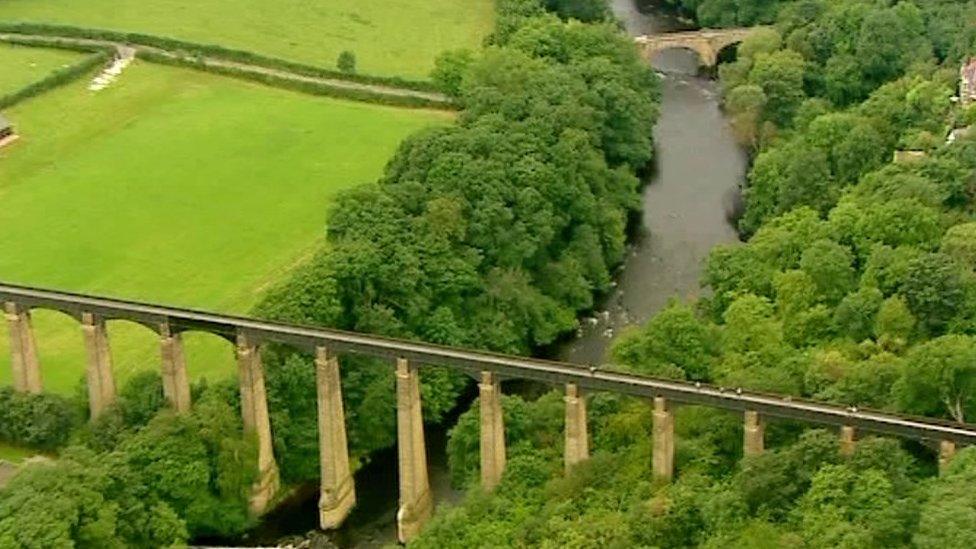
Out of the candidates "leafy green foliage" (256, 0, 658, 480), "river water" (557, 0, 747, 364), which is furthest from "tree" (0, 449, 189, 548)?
"river water" (557, 0, 747, 364)

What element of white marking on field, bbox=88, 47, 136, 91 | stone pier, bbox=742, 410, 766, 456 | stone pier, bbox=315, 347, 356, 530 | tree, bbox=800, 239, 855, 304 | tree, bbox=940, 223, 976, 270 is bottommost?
stone pier, bbox=315, 347, 356, 530

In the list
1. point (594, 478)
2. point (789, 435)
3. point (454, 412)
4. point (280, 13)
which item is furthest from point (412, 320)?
point (280, 13)

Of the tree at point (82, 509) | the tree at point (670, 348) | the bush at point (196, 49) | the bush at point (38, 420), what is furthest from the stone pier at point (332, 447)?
the bush at point (196, 49)

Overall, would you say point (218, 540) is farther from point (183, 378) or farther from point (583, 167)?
point (583, 167)

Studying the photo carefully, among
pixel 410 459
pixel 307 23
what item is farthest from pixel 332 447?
pixel 307 23

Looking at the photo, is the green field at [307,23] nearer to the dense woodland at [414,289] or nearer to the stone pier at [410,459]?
the dense woodland at [414,289]

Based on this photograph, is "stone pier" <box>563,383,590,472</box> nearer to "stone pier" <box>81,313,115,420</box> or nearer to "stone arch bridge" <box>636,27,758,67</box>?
"stone pier" <box>81,313,115,420</box>
